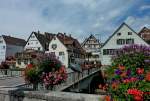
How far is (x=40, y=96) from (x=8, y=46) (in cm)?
9046

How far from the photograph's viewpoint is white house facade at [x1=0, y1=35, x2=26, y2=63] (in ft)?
311

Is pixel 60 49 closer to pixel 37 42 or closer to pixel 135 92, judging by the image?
pixel 37 42

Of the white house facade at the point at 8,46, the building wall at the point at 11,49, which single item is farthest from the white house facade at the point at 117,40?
the building wall at the point at 11,49

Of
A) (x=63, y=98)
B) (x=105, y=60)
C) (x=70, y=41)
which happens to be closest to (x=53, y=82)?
(x=63, y=98)

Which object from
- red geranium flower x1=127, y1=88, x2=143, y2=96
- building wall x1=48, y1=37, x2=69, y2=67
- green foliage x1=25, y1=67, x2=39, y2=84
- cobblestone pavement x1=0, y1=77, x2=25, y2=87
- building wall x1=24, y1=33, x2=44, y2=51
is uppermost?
building wall x1=24, y1=33, x2=44, y2=51

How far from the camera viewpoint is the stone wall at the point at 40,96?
6676 millimetres

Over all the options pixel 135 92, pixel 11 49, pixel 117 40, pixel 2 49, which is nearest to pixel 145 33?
pixel 117 40

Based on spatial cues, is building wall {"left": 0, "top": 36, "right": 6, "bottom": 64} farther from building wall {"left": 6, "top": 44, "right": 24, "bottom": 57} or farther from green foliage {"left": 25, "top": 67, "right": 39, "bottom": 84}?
green foliage {"left": 25, "top": 67, "right": 39, "bottom": 84}

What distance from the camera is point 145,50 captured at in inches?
659

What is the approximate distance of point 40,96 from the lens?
24.6 ft

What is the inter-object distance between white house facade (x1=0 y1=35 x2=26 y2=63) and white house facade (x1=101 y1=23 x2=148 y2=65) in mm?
39048

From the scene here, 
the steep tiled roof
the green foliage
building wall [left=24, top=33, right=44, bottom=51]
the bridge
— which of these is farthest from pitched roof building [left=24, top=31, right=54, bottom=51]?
the green foliage

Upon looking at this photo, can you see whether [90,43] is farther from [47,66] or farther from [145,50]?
[47,66]

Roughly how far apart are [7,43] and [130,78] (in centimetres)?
9228
